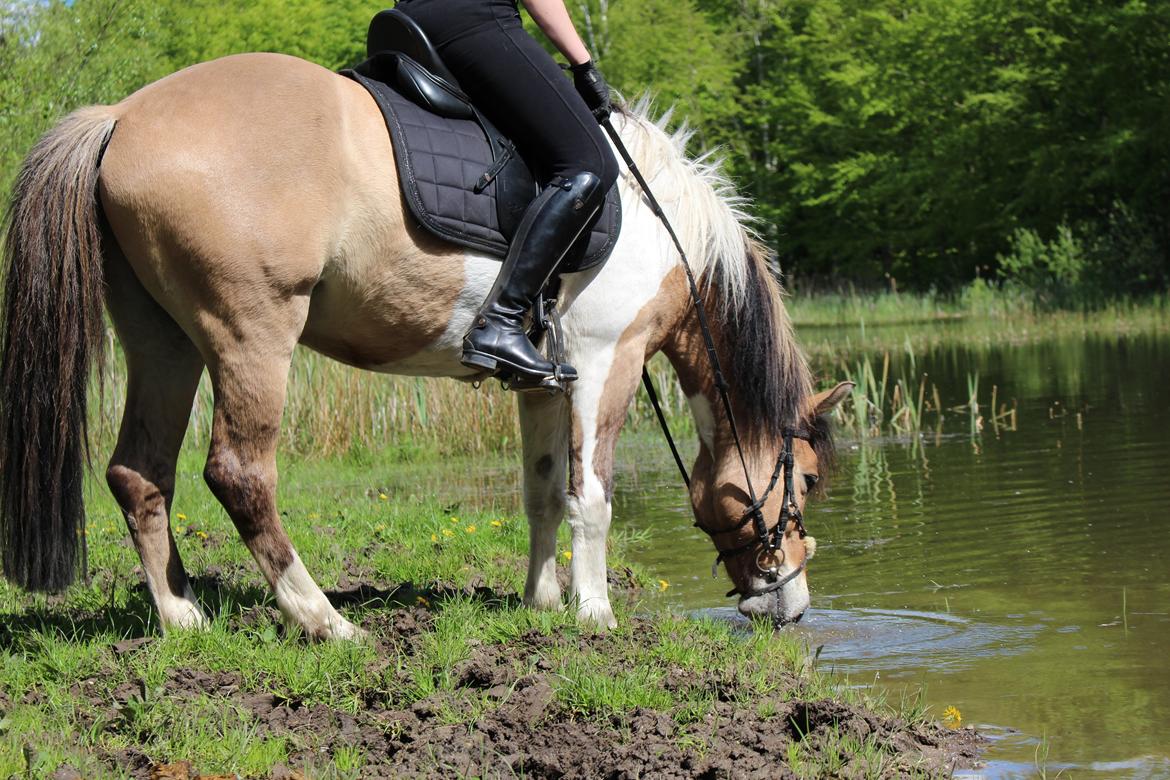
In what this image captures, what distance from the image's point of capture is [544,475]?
19.6 feet

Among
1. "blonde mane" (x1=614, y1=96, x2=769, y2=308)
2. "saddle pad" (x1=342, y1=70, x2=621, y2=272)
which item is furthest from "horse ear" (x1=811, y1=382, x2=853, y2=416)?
"saddle pad" (x1=342, y1=70, x2=621, y2=272)

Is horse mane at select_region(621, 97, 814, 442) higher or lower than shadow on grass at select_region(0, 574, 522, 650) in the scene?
higher

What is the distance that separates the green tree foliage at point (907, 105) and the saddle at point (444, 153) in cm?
2292

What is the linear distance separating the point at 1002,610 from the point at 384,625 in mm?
2970

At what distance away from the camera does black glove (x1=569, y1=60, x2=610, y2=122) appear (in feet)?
18.4

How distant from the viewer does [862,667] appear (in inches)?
212

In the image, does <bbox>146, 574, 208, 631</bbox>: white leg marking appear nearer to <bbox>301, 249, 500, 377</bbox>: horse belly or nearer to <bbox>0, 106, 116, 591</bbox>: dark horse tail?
<bbox>0, 106, 116, 591</bbox>: dark horse tail

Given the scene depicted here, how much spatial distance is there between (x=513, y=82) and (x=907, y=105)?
4255 cm

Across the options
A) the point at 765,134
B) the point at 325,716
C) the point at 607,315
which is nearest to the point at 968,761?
the point at 325,716

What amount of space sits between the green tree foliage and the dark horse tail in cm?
2319

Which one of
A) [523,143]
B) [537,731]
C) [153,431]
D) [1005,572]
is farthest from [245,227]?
[1005,572]

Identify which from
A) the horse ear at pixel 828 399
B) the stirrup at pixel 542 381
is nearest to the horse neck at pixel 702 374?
the horse ear at pixel 828 399

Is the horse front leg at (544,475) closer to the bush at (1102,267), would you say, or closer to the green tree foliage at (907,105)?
the green tree foliage at (907,105)

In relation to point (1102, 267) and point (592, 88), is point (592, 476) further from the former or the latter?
point (1102, 267)
